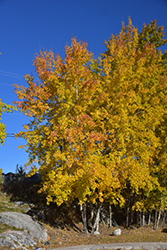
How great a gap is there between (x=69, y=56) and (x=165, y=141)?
290 inches

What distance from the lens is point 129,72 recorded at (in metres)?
12.3

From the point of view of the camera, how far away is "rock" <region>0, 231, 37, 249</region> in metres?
7.20

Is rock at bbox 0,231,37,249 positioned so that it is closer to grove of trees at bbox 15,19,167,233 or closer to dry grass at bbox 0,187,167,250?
dry grass at bbox 0,187,167,250

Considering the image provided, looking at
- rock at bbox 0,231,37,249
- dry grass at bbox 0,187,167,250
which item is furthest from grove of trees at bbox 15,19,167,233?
rock at bbox 0,231,37,249

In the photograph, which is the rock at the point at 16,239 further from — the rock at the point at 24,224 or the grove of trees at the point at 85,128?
Result: the grove of trees at the point at 85,128

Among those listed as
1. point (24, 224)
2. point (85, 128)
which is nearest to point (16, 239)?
point (24, 224)

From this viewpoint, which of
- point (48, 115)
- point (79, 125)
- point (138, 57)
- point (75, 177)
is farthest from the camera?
point (138, 57)

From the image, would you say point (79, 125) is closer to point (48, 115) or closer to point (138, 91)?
point (48, 115)

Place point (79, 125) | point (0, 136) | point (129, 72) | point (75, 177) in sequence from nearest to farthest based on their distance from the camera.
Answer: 1. point (0, 136)
2. point (75, 177)
3. point (79, 125)
4. point (129, 72)

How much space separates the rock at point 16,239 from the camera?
23.6 ft

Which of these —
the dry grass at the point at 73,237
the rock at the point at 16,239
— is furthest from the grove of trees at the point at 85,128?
the rock at the point at 16,239

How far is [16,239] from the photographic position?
7.66 meters

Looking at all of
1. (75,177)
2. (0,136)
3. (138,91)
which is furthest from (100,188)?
(138,91)

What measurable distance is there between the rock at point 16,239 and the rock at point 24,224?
512 mm
